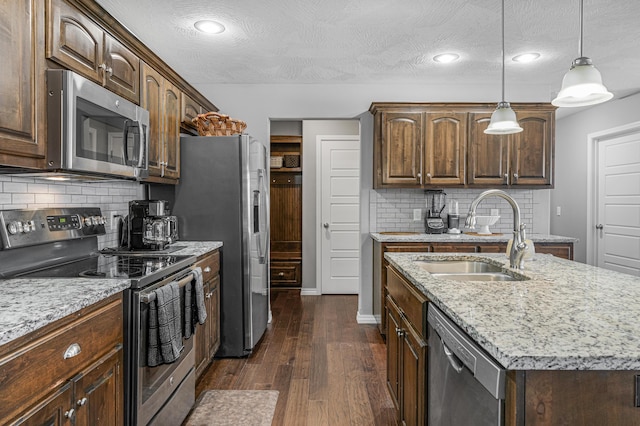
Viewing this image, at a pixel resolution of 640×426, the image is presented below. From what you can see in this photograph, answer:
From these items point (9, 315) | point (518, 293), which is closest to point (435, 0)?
point (518, 293)

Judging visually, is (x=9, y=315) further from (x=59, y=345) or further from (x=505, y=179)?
(x=505, y=179)

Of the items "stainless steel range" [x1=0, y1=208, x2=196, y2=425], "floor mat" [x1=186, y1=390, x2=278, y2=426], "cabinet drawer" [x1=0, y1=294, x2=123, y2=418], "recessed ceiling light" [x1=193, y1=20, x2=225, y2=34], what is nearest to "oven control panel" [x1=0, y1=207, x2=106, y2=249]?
"stainless steel range" [x1=0, y1=208, x2=196, y2=425]

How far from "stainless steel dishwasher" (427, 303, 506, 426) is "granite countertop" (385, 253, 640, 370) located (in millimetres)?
51

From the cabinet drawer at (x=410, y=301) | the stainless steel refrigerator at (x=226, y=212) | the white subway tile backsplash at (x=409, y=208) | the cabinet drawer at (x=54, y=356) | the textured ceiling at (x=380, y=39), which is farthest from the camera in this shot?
the white subway tile backsplash at (x=409, y=208)

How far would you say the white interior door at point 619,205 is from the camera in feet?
14.9

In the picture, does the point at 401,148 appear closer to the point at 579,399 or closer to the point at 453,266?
the point at 453,266

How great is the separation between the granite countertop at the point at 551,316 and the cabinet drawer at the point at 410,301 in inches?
2.2

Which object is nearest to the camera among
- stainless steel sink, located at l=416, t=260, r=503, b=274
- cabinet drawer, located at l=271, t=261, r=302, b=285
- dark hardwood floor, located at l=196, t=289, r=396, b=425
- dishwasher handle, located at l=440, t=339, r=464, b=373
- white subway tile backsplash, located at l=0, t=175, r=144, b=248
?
dishwasher handle, located at l=440, t=339, r=464, b=373

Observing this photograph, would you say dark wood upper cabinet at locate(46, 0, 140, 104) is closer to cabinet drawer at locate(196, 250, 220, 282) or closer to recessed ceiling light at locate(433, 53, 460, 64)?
cabinet drawer at locate(196, 250, 220, 282)

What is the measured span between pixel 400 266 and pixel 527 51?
2365mm

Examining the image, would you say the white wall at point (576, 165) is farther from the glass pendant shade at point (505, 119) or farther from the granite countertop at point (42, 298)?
the granite countertop at point (42, 298)

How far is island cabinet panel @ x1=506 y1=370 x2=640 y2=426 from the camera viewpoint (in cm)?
85

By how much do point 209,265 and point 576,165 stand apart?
16.6 ft

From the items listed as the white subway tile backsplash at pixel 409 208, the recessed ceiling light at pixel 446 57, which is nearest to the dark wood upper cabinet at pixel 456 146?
the white subway tile backsplash at pixel 409 208
